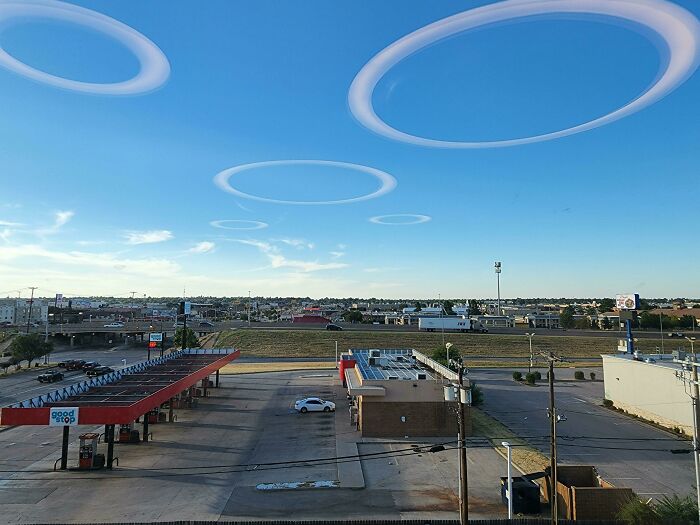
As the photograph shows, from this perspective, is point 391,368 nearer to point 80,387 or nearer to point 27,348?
point 80,387

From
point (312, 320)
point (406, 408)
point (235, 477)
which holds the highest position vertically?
point (312, 320)

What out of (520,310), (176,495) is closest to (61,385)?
(176,495)

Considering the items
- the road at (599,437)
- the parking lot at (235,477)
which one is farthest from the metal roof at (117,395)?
the road at (599,437)

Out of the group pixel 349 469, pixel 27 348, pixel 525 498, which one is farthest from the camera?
pixel 27 348

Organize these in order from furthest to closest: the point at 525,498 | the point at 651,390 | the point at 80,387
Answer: the point at 651,390
the point at 80,387
the point at 525,498

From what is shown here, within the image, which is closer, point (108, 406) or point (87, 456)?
point (108, 406)

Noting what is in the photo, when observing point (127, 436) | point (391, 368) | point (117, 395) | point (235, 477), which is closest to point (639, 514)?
point (235, 477)
